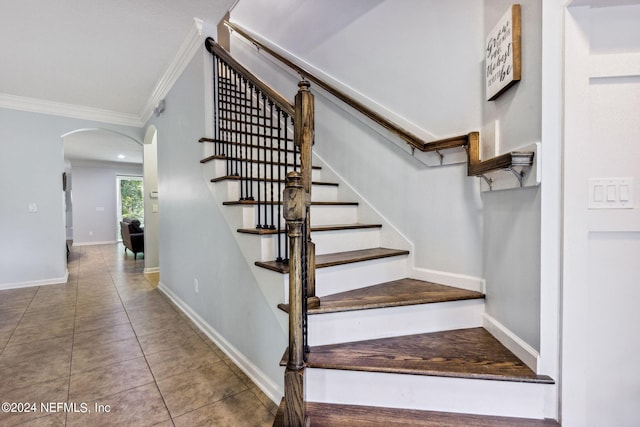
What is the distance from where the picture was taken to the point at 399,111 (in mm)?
2072

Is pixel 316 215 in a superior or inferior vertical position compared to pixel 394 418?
superior

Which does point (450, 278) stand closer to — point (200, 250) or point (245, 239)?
point (245, 239)

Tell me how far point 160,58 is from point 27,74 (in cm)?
158

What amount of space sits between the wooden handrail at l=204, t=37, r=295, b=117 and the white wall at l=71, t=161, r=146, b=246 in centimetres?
851

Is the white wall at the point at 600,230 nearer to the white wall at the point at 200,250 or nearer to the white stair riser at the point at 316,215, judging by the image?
the white wall at the point at 200,250

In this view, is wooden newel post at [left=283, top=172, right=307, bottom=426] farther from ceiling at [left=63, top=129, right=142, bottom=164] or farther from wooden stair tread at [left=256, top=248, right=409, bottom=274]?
ceiling at [left=63, top=129, right=142, bottom=164]

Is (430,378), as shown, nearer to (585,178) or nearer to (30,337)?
(585,178)

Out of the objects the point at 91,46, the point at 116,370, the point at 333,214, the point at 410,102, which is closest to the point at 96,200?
the point at 91,46

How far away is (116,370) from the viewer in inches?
77.0

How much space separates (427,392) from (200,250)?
6.75ft

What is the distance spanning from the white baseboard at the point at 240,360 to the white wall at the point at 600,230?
4.26 ft

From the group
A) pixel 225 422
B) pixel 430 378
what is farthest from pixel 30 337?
pixel 430 378

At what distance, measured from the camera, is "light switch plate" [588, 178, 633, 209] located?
1.11 m

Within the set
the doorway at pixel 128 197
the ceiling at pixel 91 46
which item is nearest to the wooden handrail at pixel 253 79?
the ceiling at pixel 91 46
